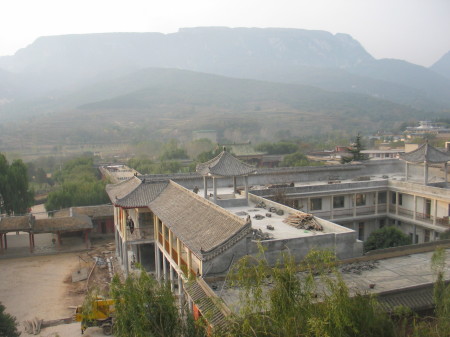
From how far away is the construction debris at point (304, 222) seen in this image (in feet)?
67.3

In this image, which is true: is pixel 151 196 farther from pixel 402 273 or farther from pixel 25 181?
pixel 25 181

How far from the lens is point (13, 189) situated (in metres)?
43.1

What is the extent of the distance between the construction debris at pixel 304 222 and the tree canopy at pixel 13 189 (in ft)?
102

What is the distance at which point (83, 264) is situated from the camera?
33.6 metres

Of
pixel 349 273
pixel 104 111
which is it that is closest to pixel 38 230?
pixel 349 273

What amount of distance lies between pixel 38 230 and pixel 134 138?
110m

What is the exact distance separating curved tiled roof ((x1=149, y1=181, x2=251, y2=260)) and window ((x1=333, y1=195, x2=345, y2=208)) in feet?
42.3

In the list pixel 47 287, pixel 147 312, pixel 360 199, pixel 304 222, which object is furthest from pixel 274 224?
pixel 47 287

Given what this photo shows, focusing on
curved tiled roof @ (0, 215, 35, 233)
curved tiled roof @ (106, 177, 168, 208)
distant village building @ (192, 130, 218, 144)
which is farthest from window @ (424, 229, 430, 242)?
distant village building @ (192, 130, 218, 144)

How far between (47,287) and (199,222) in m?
15.3

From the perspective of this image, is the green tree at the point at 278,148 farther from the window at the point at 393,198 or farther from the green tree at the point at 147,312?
the green tree at the point at 147,312

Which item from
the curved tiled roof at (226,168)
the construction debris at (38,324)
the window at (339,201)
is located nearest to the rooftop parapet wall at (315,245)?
the curved tiled roof at (226,168)

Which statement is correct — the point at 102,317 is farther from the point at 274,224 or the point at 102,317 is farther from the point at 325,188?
the point at 325,188

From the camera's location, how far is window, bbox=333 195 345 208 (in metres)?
32.8
